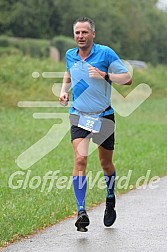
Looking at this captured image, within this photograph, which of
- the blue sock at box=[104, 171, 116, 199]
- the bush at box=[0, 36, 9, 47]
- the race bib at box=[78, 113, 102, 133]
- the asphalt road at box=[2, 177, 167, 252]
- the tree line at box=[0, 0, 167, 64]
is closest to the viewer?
the asphalt road at box=[2, 177, 167, 252]

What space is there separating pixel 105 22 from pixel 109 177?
233 feet

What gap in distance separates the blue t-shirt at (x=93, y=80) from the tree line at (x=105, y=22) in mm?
59665

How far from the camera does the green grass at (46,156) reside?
862 centimetres

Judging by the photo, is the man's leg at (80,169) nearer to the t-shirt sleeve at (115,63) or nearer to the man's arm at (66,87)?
the man's arm at (66,87)

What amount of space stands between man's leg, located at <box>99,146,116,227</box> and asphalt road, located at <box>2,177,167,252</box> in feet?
0.37

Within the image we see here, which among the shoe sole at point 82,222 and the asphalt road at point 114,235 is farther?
the shoe sole at point 82,222

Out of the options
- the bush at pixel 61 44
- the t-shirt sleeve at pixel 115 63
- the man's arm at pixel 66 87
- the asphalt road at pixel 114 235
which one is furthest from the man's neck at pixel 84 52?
the bush at pixel 61 44

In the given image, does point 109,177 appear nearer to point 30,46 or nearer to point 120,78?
point 120,78

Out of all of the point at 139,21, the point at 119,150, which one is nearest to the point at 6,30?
the point at 139,21

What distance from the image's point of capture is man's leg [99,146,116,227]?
8023 mm

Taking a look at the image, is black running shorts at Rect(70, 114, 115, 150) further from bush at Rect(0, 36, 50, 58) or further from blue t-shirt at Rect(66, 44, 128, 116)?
bush at Rect(0, 36, 50, 58)

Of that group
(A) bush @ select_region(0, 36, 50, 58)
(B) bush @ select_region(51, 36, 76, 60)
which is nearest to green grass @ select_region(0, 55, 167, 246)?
(A) bush @ select_region(0, 36, 50, 58)

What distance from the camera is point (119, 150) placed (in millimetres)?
16953

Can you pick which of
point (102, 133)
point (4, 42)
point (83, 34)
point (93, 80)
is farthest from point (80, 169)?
point (4, 42)
